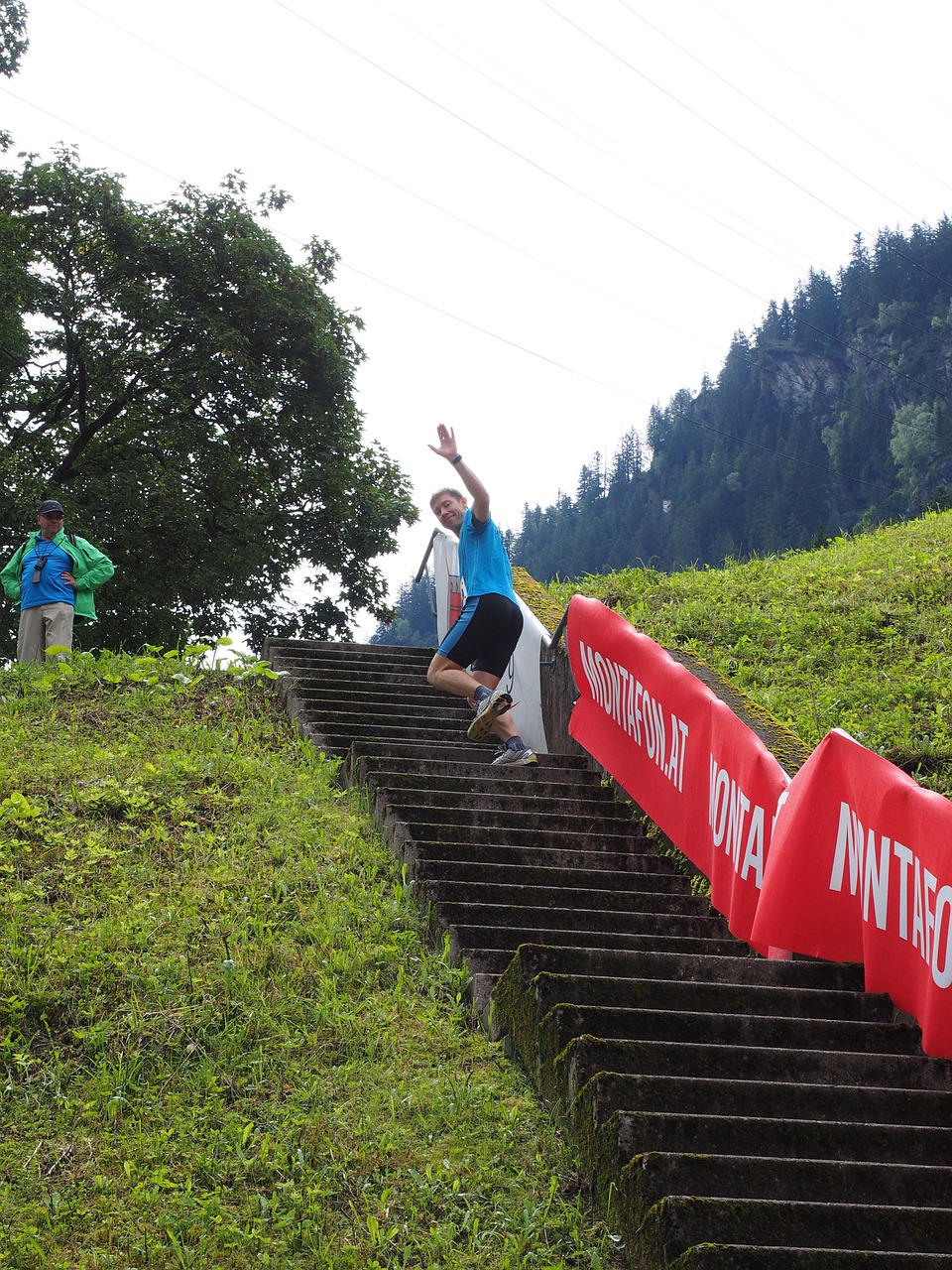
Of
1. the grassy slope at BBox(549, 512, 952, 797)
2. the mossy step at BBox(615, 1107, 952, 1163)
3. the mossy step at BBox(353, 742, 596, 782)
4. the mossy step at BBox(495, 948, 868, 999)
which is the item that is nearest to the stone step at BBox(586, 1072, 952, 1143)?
the mossy step at BBox(615, 1107, 952, 1163)

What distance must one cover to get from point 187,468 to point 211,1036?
1657cm

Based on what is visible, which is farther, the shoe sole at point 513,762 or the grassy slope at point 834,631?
the grassy slope at point 834,631

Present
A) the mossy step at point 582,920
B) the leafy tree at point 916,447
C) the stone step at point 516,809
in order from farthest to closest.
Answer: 1. the leafy tree at point 916,447
2. the stone step at point 516,809
3. the mossy step at point 582,920

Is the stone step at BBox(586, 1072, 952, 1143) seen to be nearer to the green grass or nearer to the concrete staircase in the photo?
the concrete staircase

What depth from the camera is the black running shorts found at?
730 centimetres

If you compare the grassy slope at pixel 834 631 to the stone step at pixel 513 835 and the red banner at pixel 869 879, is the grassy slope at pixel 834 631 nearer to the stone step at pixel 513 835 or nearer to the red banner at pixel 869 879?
the stone step at pixel 513 835

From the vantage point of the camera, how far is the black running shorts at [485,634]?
7305 mm

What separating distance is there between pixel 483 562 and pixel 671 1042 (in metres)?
3.85

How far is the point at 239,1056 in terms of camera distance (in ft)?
13.4

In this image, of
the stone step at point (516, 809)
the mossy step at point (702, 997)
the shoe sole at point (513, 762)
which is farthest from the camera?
the shoe sole at point (513, 762)

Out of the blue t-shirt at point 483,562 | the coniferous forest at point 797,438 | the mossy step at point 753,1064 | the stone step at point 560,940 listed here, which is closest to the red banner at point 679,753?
the stone step at point 560,940

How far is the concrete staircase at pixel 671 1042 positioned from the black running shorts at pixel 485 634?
29.1 inches

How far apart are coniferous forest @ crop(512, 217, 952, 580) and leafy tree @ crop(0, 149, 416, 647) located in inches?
2483

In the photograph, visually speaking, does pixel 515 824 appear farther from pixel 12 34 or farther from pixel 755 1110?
pixel 12 34
